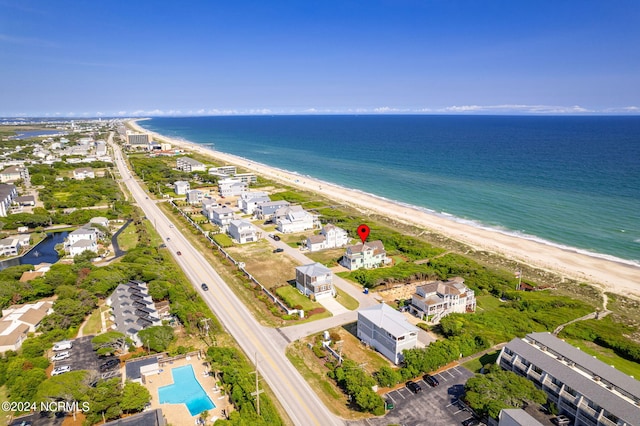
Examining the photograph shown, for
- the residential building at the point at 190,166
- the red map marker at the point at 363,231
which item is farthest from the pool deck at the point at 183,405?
the residential building at the point at 190,166

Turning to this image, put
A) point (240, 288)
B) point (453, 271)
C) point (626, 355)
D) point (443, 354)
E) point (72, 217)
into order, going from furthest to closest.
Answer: point (72, 217) < point (453, 271) < point (240, 288) < point (626, 355) < point (443, 354)

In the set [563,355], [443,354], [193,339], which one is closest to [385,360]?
[443,354]

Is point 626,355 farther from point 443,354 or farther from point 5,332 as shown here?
point 5,332

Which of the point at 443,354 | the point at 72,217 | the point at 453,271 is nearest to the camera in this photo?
the point at 443,354

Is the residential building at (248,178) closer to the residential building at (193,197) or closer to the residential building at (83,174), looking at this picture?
the residential building at (193,197)

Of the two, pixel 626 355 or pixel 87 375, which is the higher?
pixel 87 375

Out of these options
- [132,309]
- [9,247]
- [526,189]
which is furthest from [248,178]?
[526,189]

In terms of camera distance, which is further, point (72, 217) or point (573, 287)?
point (72, 217)

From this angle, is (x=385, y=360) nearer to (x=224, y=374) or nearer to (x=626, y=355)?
(x=224, y=374)
